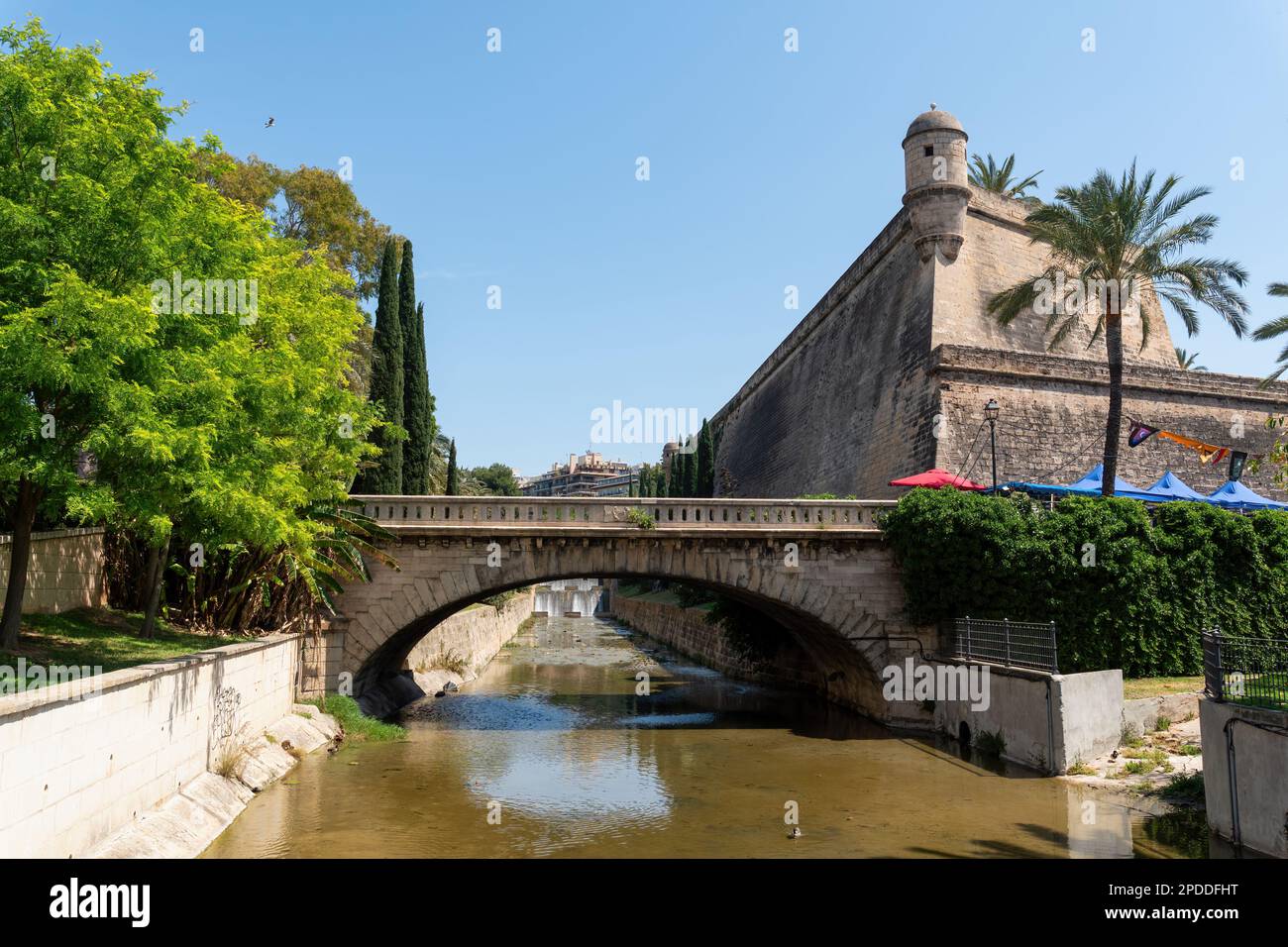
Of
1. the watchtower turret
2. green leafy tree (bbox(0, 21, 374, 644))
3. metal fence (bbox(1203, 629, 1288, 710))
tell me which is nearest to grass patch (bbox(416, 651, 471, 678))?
green leafy tree (bbox(0, 21, 374, 644))

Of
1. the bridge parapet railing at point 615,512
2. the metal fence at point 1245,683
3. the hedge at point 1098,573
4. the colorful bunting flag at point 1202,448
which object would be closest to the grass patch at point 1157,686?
the hedge at point 1098,573

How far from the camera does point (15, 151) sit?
12328 millimetres

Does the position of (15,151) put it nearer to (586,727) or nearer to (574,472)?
(586,727)

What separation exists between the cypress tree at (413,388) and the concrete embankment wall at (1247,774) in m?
24.1

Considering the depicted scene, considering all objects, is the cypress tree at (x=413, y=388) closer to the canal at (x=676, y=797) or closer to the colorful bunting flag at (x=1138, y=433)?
the canal at (x=676, y=797)

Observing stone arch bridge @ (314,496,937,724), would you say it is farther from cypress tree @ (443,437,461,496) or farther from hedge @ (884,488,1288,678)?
cypress tree @ (443,437,461,496)

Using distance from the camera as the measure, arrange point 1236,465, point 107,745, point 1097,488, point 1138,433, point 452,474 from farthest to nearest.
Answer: point 452,474
point 1236,465
point 1138,433
point 1097,488
point 107,745

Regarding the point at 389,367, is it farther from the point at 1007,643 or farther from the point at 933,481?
the point at 1007,643

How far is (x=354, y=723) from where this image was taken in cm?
2191

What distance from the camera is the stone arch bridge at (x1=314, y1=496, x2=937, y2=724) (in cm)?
2253

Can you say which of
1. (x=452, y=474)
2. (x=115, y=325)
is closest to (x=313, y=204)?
(x=452, y=474)

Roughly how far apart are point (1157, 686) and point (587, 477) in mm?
151141
